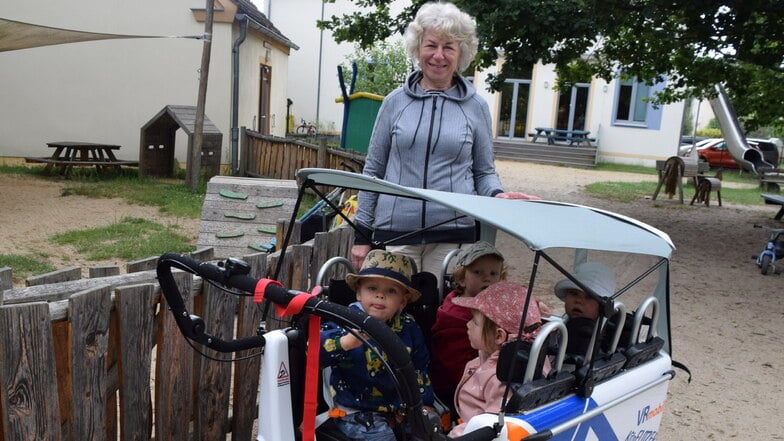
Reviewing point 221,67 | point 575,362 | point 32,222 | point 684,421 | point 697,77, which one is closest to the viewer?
point 575,362

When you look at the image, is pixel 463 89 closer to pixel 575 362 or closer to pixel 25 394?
pixel 575 362

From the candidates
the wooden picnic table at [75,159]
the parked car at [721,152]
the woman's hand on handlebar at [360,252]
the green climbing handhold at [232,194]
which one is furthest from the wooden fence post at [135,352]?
the parked car at [721,152]

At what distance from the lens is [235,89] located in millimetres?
15648

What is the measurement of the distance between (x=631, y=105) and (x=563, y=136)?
2996 millimetres

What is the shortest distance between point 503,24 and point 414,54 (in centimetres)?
630

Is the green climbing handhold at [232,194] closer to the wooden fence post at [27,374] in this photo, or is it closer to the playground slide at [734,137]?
the wooden fence post at [27,374]

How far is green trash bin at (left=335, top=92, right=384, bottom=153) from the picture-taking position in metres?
11.1

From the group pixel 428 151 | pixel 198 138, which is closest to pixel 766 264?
pixel 428 151

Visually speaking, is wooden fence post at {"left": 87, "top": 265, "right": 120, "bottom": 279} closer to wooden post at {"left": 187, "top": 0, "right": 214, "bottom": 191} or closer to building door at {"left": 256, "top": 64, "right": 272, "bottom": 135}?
wooden post at {"left": 187, "top": 0, "right": 214, "bottom": 191}

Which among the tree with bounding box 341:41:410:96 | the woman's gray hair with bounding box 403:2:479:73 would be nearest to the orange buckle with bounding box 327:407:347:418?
the woman's gray hair with bounding box 403:2:479:73

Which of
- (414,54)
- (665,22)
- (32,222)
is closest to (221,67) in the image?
(32,222)

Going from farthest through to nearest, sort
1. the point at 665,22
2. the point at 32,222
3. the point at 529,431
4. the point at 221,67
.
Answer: the point at 221,67
the point at 665,22
the point at 32,222
the point at 529,431

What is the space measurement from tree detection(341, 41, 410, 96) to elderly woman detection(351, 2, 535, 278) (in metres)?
23.1

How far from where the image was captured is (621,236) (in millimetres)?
2637
